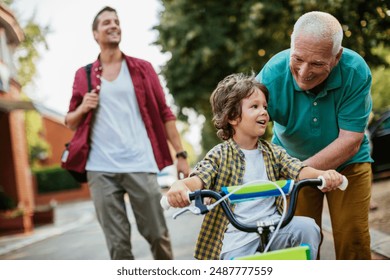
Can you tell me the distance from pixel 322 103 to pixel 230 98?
1.51 feet

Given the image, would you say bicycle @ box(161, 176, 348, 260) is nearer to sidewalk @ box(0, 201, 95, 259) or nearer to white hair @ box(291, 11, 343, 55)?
white hair @ box(291, 11, 343, 55)

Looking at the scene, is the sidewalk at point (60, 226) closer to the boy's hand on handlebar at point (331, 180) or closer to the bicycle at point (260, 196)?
the bicycle at point (260, 196)

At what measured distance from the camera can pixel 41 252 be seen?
14.7 ft

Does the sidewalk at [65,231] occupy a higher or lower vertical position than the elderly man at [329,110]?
lower

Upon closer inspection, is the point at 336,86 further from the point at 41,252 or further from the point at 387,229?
the point at 41,252

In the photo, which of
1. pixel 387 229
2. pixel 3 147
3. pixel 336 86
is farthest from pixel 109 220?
pixel 3 147

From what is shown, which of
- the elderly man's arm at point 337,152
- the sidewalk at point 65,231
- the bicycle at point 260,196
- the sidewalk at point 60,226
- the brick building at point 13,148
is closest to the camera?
the bicycle at point 260,196

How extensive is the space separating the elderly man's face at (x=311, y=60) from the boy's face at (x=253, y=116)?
233mm

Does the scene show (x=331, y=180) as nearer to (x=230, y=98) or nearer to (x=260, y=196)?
(x=260, y=196)

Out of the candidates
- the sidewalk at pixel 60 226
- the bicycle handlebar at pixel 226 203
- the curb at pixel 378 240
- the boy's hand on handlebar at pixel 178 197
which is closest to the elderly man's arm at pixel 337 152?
the bicycle handlebar at pixel 226 203

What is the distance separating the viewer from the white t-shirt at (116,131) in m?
2.91

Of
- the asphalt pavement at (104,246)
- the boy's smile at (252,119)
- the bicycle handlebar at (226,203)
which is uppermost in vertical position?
the boy's smile at (252,119)

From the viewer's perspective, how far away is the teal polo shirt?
2273 mm
